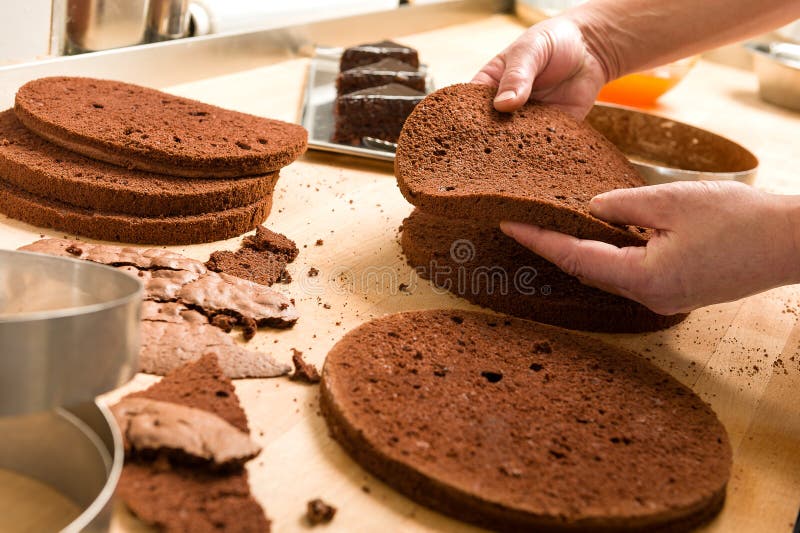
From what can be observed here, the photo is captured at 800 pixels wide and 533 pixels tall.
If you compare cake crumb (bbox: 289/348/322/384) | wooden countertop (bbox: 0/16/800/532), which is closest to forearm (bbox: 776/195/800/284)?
wooden countertop (bbox: 0/16/800/532)

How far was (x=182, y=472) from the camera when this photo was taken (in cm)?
156

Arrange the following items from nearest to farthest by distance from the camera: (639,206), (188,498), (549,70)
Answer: (188,498), (639,206), (549,70)

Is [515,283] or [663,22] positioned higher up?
[663,22]

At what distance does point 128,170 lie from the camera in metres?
2.55

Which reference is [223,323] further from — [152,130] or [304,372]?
[152,130]

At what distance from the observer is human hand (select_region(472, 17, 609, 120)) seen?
286 cm

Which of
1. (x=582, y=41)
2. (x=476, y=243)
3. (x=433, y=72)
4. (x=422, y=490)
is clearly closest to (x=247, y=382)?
(x=422, y=490)

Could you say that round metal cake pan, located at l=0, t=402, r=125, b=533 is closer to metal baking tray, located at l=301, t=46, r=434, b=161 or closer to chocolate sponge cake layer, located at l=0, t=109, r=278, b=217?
chocolate sponge cake layer, located at l=0, t=109, r=278, b=217

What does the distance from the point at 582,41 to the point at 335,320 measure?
1801 mm

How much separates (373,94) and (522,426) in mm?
2160

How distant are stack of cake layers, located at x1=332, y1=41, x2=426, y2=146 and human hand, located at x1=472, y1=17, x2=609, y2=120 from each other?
60cm

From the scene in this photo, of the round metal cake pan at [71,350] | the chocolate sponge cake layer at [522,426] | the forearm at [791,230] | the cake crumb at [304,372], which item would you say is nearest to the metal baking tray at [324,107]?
the chocolate sponge cake layer at [522,426]

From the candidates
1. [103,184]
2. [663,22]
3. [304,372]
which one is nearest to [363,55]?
[663,22]

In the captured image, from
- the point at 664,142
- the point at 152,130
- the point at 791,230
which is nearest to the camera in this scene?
the point at 791,230
